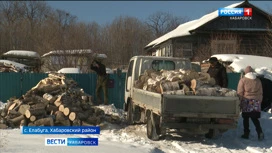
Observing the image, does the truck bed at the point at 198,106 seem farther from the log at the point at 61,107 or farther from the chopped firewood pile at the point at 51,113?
the log at the point at 61,107

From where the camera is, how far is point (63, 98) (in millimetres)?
10906

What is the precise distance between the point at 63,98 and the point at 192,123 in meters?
4.59

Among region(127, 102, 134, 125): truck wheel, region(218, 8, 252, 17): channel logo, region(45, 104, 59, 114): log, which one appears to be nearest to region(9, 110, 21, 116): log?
region(45, 104, 59, 114): log

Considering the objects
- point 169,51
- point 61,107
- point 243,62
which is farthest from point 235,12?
point 61,107

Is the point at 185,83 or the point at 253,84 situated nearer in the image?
the point at 185,83

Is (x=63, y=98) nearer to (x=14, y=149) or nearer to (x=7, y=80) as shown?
(x=14, y=149)

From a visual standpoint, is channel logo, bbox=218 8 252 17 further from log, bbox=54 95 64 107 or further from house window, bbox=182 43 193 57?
log, bbox=54 95 64 107

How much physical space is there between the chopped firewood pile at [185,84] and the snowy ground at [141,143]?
47.0 inches

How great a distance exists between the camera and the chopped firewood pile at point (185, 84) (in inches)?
310

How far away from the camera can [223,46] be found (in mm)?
24234

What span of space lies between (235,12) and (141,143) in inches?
868

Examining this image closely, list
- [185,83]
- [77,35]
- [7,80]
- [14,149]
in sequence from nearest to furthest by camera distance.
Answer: [14,149] → [185,83] → [7,80] → [77,35]

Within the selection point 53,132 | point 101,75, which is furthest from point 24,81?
point 53,132

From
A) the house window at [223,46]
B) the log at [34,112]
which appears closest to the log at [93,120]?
the log at [34,112]
